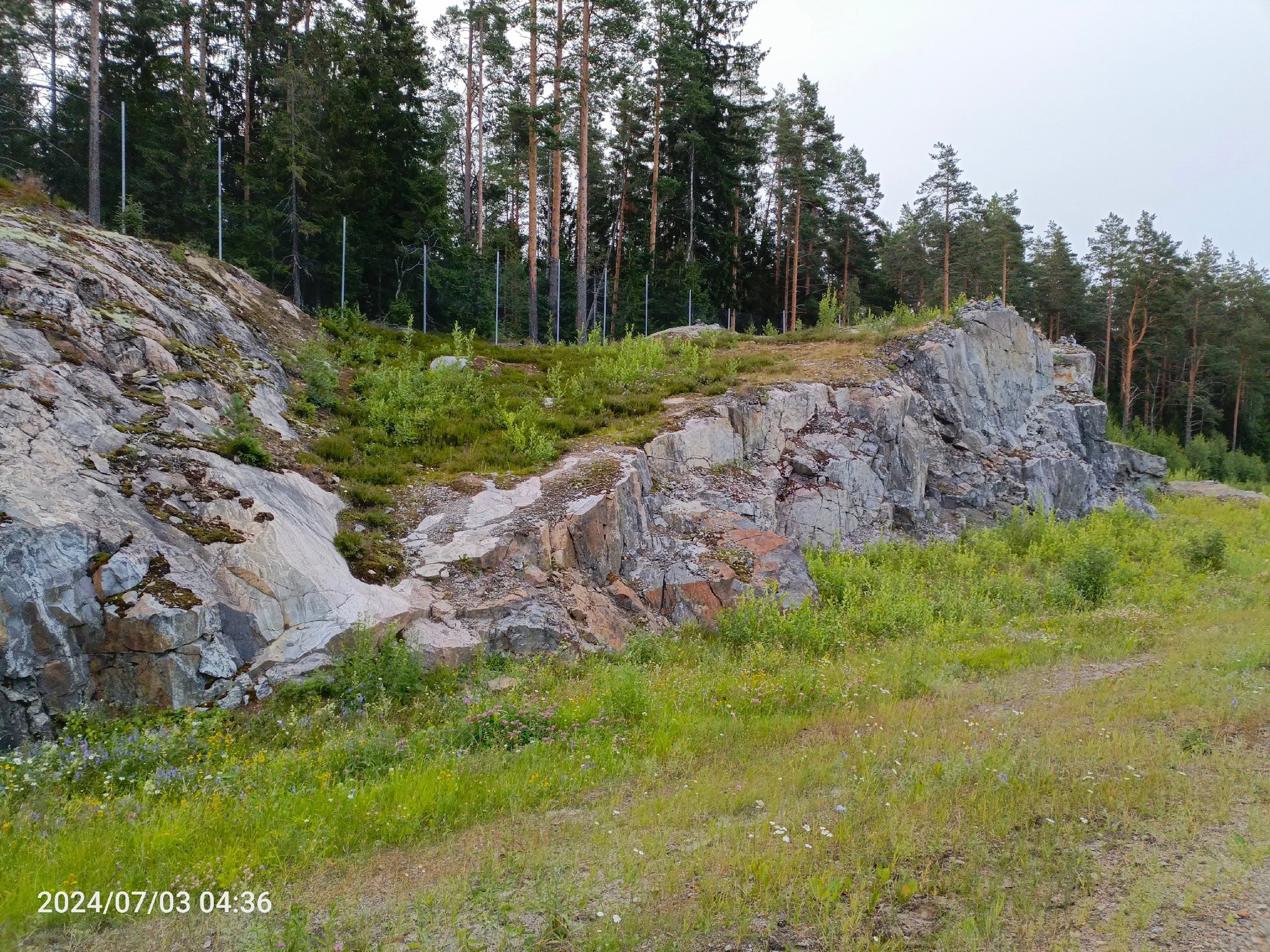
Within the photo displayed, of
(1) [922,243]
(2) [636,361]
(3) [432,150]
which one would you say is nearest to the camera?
(2) [636,361]

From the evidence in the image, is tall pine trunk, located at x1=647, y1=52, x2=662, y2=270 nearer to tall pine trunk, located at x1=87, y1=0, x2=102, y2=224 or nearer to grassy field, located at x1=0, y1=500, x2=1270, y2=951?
tall pine trunk, located at x1=87, y1=0, x2=102, y2=224

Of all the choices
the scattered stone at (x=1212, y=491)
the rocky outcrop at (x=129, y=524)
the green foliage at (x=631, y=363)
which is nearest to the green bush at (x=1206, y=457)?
the scattered stone at (x=1212, y=491)

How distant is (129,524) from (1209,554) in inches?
830

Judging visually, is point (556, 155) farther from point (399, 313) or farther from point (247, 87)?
Result: point (247, 87)

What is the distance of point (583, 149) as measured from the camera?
22938 mm

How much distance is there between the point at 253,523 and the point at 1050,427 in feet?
79.6

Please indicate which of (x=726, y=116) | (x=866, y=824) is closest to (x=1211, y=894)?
(x=866, y=824)

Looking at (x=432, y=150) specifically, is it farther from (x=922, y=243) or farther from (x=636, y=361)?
(x=922, y=243)

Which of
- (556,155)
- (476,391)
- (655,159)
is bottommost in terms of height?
(476,391)

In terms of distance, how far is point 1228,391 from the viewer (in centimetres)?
5100

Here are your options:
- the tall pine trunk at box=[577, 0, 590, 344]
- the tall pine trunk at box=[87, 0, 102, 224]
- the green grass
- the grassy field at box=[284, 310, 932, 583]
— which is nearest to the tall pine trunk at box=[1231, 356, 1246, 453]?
the grassy field at box=[284, 310, 932, 583]

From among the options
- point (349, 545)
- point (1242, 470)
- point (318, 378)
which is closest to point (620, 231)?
point (318, 378)

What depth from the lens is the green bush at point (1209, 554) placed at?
15.6 meters

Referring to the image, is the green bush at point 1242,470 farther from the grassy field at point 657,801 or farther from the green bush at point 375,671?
the green bush at point 375,671
